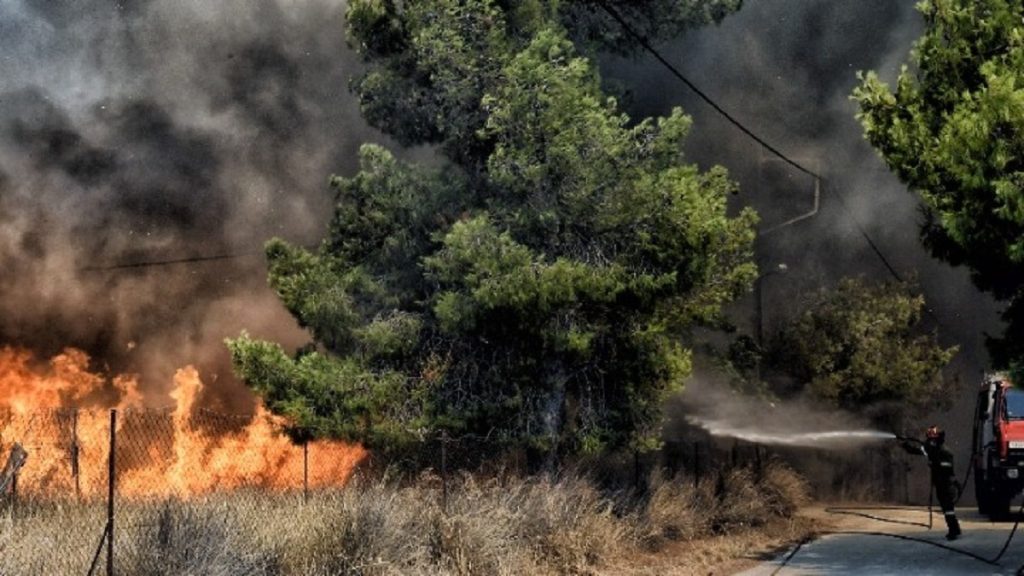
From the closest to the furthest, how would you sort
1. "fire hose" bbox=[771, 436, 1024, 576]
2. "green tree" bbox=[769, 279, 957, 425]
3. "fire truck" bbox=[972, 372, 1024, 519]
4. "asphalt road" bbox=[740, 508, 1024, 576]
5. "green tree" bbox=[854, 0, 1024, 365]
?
"green tree" bbox=[854, 0, 1024, 365]
"asphalt road" bbox=[740, 508, 1024, 576]
"fire hose" bbox=[771, 436, 1024, 576]
"fire truck" bbox=[972, 372, 1024, 519]
"green tree" bbox=[769, 279, 957, 425]

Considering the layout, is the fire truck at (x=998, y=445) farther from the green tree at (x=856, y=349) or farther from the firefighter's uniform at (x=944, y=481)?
the green tree at (x=856, y=349)

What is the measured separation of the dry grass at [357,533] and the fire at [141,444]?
13.6 ft

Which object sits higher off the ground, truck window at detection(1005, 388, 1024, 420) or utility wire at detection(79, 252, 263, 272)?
utility wire at detection(79, 252, 263, 272)

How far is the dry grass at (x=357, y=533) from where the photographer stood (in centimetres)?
1023

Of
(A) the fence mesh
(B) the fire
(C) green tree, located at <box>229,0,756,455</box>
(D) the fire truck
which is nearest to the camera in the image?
(A) the fence mesh

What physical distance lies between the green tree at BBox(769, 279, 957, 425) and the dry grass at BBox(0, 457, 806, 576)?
56.4 ft

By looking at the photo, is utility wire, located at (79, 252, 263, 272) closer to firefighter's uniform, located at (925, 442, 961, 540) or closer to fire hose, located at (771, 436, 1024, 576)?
fire hose, located at (771, 436, 1024, 576)

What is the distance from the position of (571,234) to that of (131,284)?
1806 cm

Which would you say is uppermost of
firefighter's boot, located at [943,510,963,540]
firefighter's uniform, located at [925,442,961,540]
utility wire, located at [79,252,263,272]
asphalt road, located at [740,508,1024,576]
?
utility wire, located at [79,252,263,272]

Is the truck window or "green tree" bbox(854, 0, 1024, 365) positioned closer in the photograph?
"green tree" bbox(854, 0, 1024, 365)

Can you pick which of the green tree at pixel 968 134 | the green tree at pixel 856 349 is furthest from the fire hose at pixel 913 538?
the green tree at pixel 856 349

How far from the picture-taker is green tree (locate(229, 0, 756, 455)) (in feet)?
53.5

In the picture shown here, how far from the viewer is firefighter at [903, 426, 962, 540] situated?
1790cm

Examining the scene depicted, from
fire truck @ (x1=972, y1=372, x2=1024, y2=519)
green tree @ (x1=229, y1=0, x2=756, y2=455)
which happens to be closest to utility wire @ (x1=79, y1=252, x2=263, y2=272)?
green tree @ (x1=229, y1=0, x2=756, y2=455)
